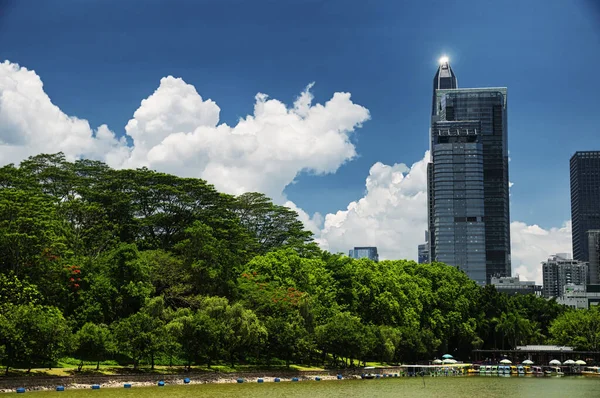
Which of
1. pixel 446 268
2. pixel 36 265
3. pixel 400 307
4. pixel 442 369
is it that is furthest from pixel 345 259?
pixel 36 265

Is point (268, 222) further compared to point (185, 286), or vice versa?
point (268, 222)

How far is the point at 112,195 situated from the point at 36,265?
21.8 metres

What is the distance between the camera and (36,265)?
52.2 meters

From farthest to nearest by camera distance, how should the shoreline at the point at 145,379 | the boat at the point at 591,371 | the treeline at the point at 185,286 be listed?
the boat at the point at 591,371 < the treeline at the point at 185,286 < the shoreline at the point at 145,379

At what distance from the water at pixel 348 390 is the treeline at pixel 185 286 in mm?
4748

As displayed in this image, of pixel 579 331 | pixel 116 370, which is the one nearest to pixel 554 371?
pixel 579 331

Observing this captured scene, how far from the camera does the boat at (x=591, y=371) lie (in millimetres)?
82100

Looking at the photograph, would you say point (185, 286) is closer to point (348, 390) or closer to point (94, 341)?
point (94, 341)

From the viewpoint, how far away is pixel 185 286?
64.2 metres

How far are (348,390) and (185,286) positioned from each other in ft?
65.4

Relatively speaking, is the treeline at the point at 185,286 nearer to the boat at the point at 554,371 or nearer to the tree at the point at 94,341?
the tree at the point at 94,341

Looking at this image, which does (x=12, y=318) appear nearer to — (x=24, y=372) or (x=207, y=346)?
(x=24, y=372)

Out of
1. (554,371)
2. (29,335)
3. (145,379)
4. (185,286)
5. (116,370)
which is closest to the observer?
(29,335)

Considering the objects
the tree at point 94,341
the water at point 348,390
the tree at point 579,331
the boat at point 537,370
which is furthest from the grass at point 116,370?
the tree at point 579,331
